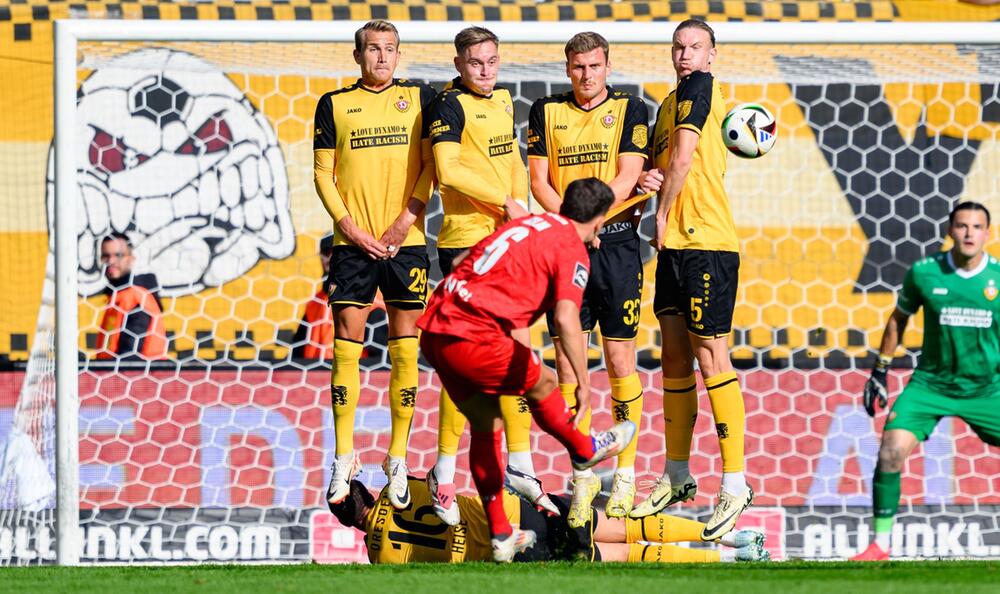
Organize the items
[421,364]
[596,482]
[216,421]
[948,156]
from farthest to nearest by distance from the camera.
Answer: [948,156] < [421,364] < [216,421] < [596,482]

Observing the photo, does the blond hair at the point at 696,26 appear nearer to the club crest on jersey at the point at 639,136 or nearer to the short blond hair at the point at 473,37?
the club crest on jersey at the point at 639,136

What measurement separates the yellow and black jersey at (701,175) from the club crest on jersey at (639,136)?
105 millimetres

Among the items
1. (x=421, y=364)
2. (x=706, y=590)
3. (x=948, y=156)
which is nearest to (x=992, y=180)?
(x=948, y=156)

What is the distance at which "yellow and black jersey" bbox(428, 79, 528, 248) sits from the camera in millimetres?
6340

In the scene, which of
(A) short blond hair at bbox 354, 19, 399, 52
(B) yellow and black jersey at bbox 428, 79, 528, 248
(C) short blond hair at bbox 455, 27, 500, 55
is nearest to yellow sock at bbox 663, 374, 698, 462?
(B) yellow and black jersey at bbox 428, 79, 528, 248

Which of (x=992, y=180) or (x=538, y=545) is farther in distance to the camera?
(x=992, y=180)

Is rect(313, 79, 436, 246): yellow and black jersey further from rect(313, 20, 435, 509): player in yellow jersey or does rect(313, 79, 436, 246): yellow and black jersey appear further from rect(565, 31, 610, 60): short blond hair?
rect(565, 31, 610, 60): short blond hair

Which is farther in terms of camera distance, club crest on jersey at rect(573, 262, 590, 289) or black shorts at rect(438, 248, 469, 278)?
black shorts at rect(438, 248, 469, 278)

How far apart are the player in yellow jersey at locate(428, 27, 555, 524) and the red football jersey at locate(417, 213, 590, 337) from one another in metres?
0.69

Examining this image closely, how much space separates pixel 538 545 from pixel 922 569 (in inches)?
70.9

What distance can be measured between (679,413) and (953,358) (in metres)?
1.35

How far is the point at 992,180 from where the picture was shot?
435 inches

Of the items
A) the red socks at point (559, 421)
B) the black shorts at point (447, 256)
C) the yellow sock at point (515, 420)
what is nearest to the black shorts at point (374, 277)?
the black shorts at point (447, 256)

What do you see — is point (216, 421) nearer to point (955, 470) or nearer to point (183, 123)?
point (183, 123)
